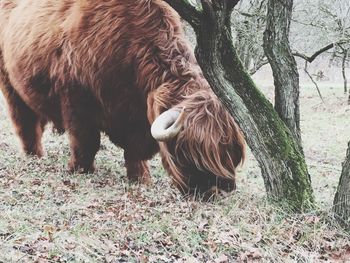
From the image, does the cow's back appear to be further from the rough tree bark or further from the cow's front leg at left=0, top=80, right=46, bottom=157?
the rough tree bark

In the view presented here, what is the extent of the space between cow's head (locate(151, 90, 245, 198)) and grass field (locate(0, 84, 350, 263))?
24 centimetres

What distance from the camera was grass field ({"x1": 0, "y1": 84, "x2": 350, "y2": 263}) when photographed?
3.51m

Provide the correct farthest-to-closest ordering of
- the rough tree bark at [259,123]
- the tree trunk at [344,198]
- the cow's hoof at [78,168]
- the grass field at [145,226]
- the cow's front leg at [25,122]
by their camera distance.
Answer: the cow's front leg at [25,122] < the cow's hoof at [78,168] < the rough tree bark at [259,123] < the tree trunk at [344,198] < the grass field at [145,226]

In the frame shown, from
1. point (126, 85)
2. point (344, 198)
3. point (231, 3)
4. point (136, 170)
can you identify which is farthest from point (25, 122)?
point (344, 198)

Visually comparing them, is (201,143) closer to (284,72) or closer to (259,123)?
(259,123)

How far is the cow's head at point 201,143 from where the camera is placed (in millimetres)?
5094

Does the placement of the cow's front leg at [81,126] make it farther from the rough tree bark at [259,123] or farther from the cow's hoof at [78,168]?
the rough tree bark at [259,123]

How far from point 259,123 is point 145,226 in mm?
1275


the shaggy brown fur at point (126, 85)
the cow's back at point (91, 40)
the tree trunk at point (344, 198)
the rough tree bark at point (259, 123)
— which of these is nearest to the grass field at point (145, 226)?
the tree trunk at point (344, 198)

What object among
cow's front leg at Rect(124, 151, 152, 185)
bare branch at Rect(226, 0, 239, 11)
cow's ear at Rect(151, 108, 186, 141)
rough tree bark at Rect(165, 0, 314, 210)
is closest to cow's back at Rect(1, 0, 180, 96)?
cow's front leg at Rect(124, 151, 152, 185)

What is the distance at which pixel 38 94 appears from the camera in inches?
289

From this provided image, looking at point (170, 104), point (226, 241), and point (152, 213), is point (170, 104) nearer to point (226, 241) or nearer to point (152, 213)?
point (152, 213)

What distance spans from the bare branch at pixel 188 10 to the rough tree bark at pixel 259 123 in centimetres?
22

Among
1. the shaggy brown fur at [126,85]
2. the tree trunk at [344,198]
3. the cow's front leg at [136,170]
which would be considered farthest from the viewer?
the cow's front leg at [136,170]
